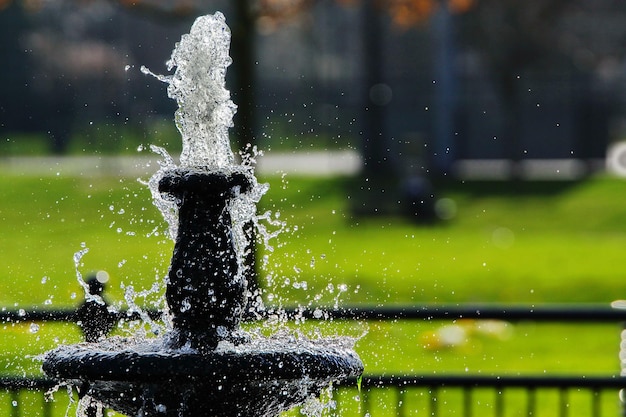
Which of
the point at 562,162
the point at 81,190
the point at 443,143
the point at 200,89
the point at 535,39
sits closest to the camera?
the point at 200,89

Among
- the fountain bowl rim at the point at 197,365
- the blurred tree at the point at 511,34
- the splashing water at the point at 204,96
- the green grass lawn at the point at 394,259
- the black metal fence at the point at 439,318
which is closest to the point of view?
the fountain bowl rim at the point at 197,365

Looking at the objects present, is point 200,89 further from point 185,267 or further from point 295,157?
point 295,157

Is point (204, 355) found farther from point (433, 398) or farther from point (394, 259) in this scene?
point (394, 259)

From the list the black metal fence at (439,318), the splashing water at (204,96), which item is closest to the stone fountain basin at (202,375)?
the splashing water at (204,96)

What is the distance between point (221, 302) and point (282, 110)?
52346mm

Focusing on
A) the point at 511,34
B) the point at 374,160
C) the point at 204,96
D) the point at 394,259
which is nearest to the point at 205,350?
the point at 204,96

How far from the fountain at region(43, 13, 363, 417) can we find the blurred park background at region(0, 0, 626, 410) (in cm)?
77

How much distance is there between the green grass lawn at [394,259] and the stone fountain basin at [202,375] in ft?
8.48

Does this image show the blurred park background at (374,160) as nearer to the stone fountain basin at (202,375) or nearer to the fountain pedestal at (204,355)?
the fountain pedestal at (204,355)

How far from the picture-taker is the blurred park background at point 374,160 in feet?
39.9

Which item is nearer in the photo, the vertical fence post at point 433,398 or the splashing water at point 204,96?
the splashing water at point 204,96

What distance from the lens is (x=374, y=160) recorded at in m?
28.0

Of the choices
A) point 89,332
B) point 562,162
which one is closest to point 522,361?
point 89,332

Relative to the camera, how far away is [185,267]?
12.3 feet
